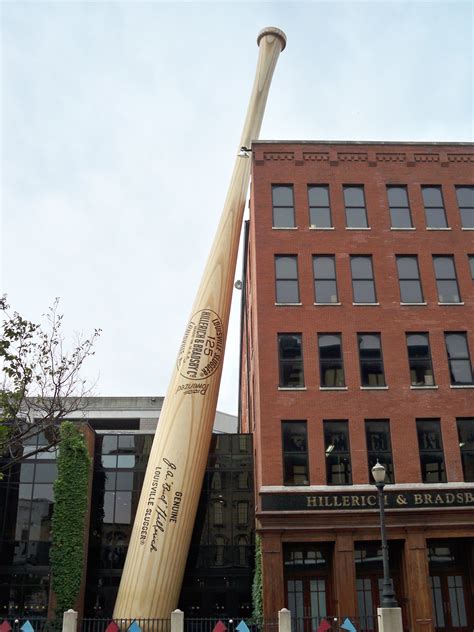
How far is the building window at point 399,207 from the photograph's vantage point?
28.7 m

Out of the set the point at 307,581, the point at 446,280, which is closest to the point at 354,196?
the point at 446,280

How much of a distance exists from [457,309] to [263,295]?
8.16 m

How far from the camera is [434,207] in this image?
2906cm

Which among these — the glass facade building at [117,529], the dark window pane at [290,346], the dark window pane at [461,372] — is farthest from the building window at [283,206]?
the glass facade building at [117,529]

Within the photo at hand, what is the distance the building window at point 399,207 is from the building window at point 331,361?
6210 millimetres

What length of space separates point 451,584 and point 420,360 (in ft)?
27.9

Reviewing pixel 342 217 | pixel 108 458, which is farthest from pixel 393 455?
pixel 108 458

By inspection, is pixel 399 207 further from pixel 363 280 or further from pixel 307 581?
pixel 307 581

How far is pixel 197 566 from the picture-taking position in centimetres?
2647

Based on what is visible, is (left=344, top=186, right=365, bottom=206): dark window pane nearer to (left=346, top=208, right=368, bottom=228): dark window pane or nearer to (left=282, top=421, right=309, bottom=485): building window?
(left=346, top=208, right=368, bottom=228): dark window pane

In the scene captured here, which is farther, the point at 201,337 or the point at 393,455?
the point at 201,337

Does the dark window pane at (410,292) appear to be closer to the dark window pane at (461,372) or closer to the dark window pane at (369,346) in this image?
the dark window pane at (369,346)

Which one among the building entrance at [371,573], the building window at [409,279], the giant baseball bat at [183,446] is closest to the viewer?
the giant baseball bat at [183,446]

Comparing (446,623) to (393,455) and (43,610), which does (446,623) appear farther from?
(43,610)
